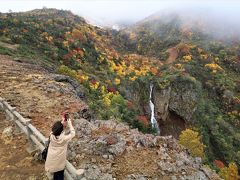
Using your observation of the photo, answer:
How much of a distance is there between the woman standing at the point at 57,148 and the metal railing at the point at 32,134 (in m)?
0.27

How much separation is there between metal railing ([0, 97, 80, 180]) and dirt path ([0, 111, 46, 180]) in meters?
0.56

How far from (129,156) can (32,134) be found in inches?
163

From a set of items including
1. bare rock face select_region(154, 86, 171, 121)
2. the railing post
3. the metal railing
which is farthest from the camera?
bare rock face select_region(154, 86, 171, 121)

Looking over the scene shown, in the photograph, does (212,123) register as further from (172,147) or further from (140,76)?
(172,147)

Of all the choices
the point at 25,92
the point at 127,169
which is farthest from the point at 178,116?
the point at 127,169

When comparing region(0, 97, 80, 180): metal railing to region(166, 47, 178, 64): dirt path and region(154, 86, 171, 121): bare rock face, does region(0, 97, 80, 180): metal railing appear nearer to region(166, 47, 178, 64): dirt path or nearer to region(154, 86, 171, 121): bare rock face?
region(154, 86, 171, 121): bare rock face

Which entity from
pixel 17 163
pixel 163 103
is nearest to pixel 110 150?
pixel 17 163

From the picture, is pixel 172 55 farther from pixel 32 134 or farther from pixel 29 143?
pixel 32 134

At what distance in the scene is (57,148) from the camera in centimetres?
762

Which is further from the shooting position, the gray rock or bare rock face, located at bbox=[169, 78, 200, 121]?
bare rock face, located at bbox=[169, 78, 200, 121]

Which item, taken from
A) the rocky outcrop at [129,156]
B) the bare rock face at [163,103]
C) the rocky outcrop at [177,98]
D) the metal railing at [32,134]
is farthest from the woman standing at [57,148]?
the bare rock face at [163,103]

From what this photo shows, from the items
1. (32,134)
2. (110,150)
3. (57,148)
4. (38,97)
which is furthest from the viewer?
(38,97)

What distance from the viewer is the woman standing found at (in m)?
7.46

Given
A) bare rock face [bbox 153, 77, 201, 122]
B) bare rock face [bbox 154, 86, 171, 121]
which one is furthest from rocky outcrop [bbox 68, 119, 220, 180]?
bare rock face [bbox 153, 77, 201, 122]
